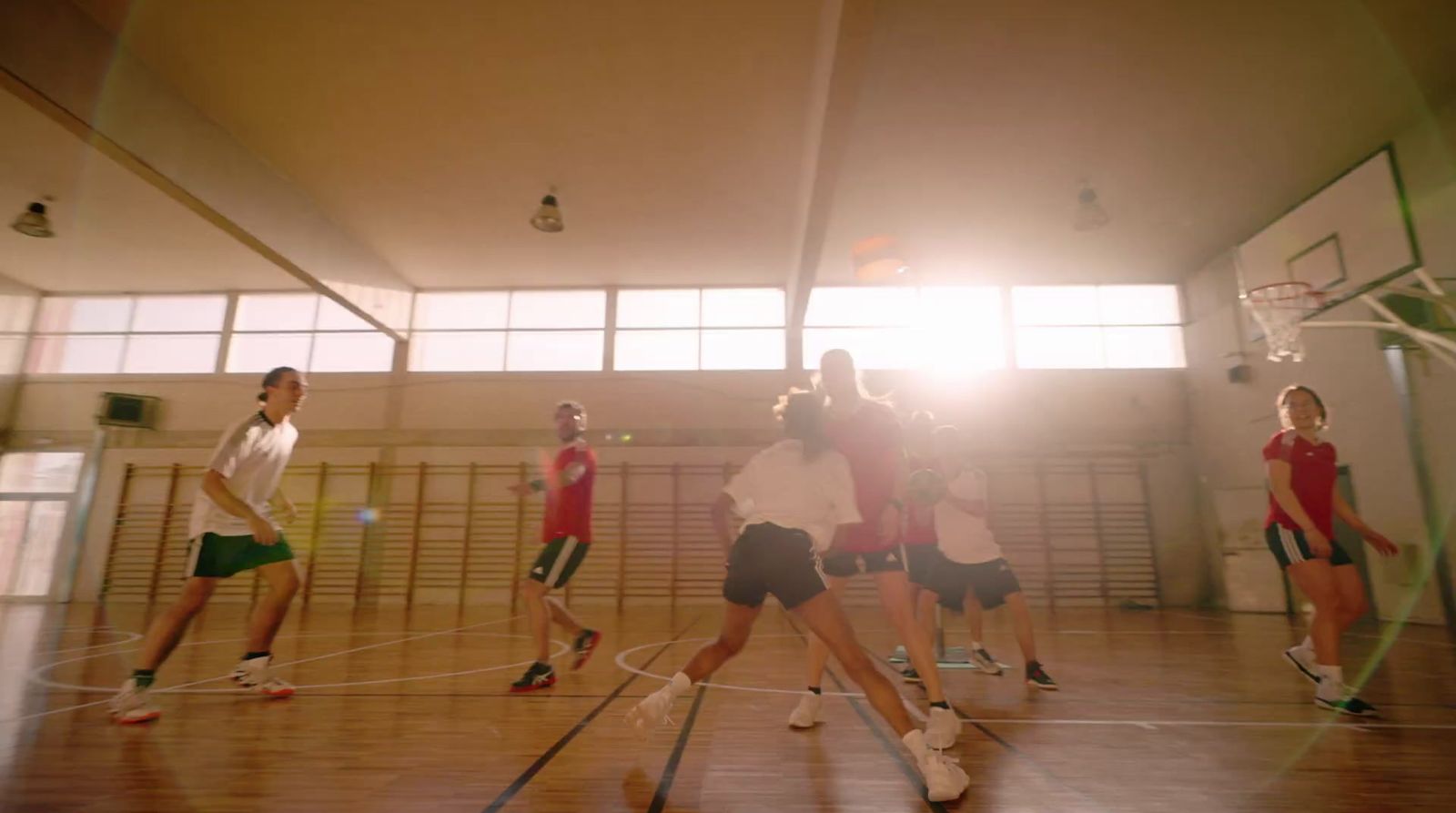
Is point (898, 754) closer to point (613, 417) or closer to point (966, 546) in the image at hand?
point (966, 546)

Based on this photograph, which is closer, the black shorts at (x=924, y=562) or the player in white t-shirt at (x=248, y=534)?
the player in white t-shirt at (x=248, y=534)

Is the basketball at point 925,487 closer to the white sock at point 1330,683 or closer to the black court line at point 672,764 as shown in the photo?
the black court line at point 672,764

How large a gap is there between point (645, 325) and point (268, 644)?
329 inches

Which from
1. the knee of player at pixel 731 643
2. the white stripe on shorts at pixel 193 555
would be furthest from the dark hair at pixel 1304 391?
the white stripe on shorts at pixel 193 555

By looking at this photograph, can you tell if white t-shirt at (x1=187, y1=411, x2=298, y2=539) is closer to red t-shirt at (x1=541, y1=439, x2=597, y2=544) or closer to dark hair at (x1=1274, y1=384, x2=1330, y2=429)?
red t-shirt at (x1=541, y1=439, x2=597, y2=544)

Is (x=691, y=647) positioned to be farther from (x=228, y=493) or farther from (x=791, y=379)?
(x=791, y=379)

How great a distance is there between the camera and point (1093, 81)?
6430mm

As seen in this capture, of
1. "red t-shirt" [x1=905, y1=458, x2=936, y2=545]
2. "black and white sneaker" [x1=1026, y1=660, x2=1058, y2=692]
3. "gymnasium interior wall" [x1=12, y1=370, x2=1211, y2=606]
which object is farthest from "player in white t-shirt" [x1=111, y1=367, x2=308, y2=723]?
"gymnasium interior wall" [x1=12, y1=370, x2=1211, y2=606]

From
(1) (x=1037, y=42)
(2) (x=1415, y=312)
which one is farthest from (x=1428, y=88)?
(1) (x=1037, y=42)

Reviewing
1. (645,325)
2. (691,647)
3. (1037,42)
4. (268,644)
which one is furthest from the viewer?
(645,325)

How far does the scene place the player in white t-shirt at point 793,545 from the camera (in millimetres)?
2064

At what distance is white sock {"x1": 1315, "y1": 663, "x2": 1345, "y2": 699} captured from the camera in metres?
3.01

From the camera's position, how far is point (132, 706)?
8.94 ft

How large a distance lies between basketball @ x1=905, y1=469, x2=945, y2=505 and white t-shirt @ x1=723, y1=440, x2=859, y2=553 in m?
1.24
